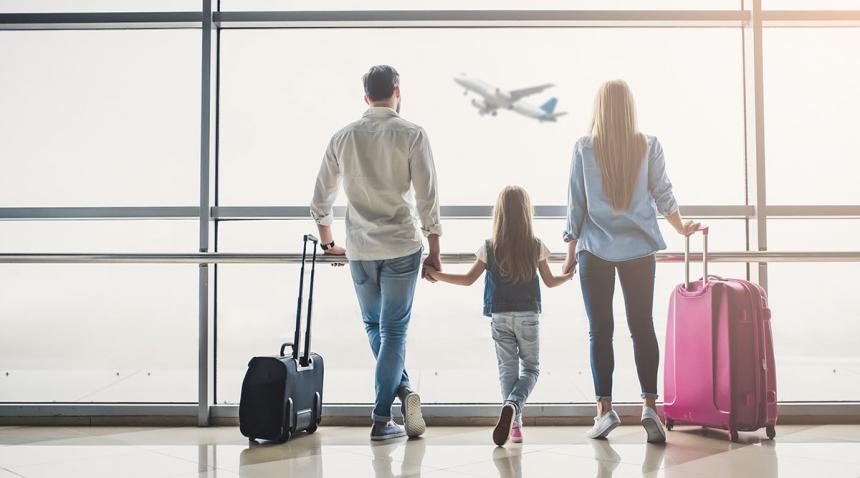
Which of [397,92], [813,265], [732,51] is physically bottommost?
[813,265]

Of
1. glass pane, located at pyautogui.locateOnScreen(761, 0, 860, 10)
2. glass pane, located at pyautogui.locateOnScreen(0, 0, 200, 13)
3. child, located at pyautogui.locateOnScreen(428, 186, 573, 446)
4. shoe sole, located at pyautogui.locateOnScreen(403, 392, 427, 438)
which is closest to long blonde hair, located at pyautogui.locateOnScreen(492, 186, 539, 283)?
child, located at pyautogui.locateOnScreen(428, 186, 573, 446)

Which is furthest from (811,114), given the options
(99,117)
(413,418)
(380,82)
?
(99,117)

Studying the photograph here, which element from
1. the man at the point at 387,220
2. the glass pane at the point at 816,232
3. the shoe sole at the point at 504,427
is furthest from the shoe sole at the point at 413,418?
the glass pane at the point at 816,232

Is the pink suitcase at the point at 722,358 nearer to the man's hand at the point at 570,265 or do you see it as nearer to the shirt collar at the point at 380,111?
the man's hand at the point at 570,265

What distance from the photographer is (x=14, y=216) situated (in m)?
3.19

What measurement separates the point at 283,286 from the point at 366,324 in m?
0.60

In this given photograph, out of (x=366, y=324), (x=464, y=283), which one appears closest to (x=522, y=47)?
(x=464, y=283)

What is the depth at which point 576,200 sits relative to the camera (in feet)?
9.14

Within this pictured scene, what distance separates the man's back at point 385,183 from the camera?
8.86 feet

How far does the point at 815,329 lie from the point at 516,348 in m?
1.45

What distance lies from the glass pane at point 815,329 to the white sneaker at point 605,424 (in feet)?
3.23

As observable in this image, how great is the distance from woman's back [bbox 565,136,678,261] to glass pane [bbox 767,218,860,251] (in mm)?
751

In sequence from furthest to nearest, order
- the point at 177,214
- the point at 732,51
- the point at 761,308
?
1. the point at 732,51
2. the point at 177,214
3. the point at 761,308

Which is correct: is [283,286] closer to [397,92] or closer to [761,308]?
[397,92]
